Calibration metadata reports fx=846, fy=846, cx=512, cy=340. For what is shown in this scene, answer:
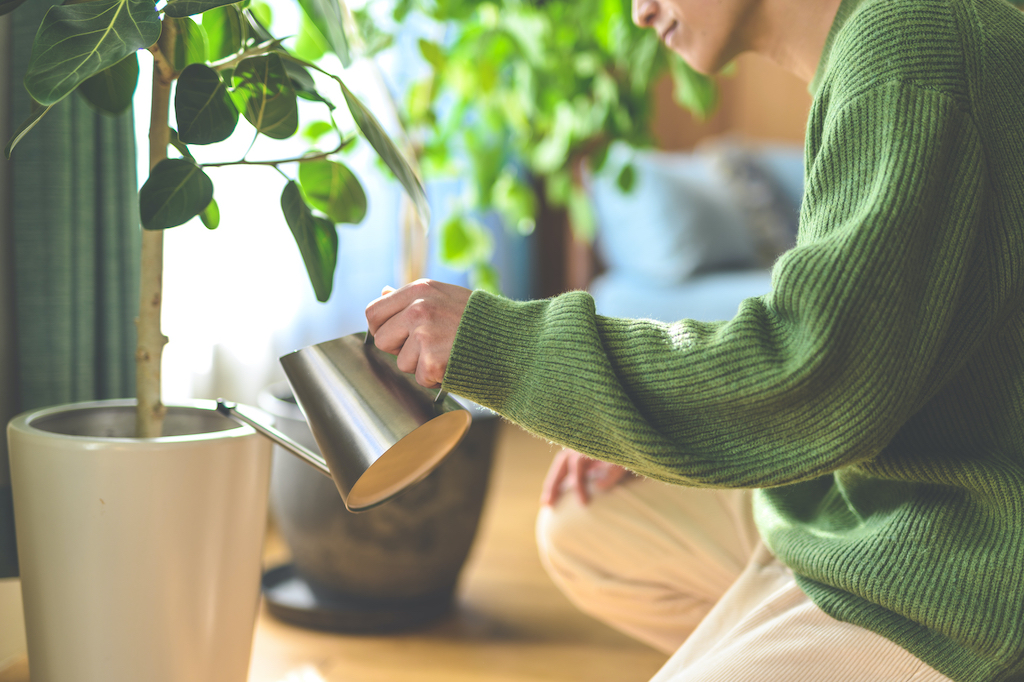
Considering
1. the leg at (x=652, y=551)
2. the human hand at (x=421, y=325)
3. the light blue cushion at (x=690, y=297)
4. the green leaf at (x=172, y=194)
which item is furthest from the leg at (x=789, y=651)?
the light blue cushion at (x=690, y=297)

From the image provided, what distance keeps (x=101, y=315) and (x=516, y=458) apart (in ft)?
5.08

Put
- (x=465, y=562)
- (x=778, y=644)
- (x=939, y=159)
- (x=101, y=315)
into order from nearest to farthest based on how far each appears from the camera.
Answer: (x=939, y=159), (x=778, y=644), (x=101, y=315), (x=465, y=562)

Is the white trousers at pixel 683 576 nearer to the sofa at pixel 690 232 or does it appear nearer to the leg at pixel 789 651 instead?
the leg at pixel 789 651

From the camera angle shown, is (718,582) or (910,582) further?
(718,582)

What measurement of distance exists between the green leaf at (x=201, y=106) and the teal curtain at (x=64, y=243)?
17.0 inches

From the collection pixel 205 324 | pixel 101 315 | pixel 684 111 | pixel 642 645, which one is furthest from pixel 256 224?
pixel 684 111

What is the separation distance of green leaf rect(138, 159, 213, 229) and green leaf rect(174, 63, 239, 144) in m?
0.03

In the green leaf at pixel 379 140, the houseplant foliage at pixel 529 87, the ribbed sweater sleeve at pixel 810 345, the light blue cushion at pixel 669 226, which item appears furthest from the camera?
the light blue cushion at pixel 669 226

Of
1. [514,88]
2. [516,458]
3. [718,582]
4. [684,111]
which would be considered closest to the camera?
[718,582]

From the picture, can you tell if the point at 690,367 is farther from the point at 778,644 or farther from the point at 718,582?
the point at 718,582

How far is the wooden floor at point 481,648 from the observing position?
48.1 inches

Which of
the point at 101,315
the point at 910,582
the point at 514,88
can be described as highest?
the point at 514,88

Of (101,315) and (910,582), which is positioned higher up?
(101,315)

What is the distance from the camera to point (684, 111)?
4.00m
